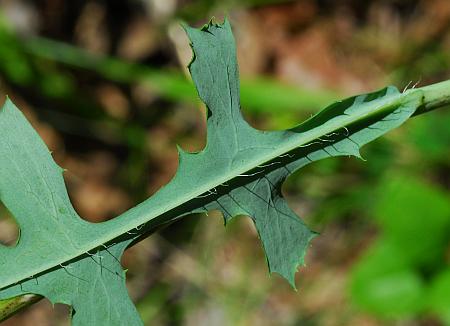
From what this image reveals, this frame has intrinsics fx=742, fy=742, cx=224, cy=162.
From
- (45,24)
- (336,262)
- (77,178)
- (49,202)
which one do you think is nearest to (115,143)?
(77,178)

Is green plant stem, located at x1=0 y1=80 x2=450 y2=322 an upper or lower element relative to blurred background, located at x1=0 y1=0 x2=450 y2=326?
lower

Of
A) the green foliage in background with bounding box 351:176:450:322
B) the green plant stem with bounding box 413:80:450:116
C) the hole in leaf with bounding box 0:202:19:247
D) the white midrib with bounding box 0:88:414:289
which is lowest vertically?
the green plant stem with bounding box 413:80:450:116

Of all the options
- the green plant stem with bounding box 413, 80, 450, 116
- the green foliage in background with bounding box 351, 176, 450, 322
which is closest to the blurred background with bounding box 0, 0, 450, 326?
the green foliage in background with bounding box 351, 176, 450, 322

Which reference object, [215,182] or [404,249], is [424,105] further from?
[404,249]

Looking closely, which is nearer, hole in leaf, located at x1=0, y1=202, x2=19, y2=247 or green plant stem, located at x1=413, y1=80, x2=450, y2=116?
green plant stem, located at x1=413, y1=80, x2=450, y2=116

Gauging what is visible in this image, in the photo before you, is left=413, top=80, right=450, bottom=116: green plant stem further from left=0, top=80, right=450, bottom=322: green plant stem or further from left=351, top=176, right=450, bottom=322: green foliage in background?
left=351, top=176, right=450, bottom=322: green foliage in background

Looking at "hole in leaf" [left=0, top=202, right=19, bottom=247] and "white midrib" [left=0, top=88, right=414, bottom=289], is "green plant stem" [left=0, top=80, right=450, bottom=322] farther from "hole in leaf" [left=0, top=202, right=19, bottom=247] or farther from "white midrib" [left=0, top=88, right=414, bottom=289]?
"hole in leaf" [left=0, top=202, right=19, bottom=247]

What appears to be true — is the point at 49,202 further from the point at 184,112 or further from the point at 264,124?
the point at 184,112
